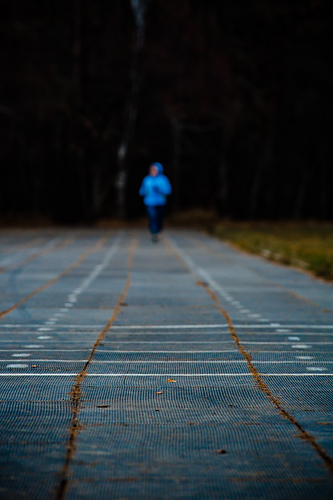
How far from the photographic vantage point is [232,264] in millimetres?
16984

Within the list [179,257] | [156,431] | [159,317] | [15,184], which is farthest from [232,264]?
[15,184]

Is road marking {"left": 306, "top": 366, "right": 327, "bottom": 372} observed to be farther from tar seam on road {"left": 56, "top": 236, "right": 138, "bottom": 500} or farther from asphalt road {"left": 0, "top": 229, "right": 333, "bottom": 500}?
tar seam on road {"left": 56, "top": 236, "right": 138, "bottom": 500}

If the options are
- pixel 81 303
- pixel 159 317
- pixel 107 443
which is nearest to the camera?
pixel 107 443

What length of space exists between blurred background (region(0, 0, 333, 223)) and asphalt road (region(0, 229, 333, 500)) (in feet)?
73.9

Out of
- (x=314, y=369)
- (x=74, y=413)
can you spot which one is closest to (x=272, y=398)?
(x=314, y=369)

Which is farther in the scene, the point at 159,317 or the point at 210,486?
the point at 159,317

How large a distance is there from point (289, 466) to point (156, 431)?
0.90 metres

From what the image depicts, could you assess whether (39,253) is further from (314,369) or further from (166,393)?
(166,393)

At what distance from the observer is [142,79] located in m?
33.7

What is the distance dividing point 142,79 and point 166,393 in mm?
29652

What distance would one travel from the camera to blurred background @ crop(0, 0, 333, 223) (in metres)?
33.3

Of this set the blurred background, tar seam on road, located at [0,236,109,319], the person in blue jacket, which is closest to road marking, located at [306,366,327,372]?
tar seam on road, located at [0,236,109,319]

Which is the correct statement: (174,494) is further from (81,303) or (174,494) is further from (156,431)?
(81,303)

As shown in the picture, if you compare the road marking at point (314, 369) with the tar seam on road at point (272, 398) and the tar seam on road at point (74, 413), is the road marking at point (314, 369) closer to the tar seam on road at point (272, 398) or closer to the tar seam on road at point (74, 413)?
the tar seam on road at point (272, 398)
